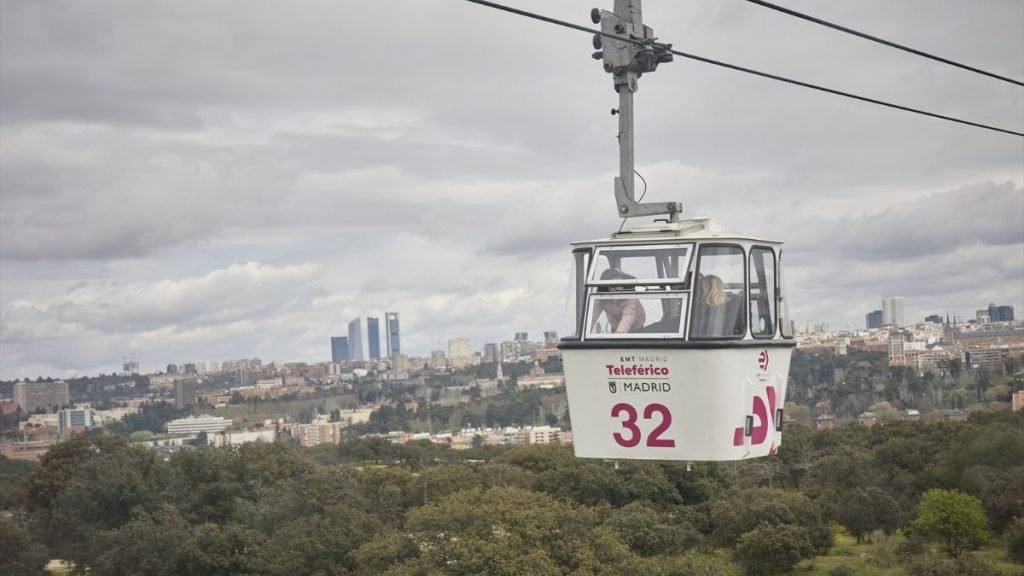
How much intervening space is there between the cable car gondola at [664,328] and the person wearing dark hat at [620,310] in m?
0.01

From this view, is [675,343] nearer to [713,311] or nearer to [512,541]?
[713,311]

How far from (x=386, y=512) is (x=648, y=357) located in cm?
6227

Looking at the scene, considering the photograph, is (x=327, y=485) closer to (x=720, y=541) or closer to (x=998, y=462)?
(x=720, y=541)

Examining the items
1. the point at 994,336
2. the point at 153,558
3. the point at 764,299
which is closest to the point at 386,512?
the point at 153,558

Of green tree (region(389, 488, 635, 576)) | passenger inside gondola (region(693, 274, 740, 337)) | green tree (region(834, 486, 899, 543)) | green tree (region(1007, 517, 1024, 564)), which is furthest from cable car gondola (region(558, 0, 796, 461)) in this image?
green tree (region(834, 486, 899, 543))

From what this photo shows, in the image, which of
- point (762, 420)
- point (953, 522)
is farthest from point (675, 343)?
point (953, 522)

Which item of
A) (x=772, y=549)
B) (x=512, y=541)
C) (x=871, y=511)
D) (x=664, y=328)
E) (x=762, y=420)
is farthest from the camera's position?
(x=871, y=511)

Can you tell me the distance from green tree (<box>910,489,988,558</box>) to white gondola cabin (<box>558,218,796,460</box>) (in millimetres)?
51678

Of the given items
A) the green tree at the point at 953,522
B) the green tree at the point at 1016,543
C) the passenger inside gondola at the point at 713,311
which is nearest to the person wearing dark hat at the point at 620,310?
the passenger inside gondola at the point at 713,311

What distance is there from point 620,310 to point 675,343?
724 mm

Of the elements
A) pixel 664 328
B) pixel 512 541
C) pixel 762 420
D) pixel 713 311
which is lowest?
pixel 512 541

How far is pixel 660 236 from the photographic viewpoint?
43.4ft

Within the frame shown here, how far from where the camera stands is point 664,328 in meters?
13.2

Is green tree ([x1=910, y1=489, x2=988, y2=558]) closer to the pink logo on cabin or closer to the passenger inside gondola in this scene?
the pink logo on cabin
